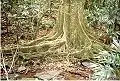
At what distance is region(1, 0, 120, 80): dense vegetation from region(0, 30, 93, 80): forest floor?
0.07 metres

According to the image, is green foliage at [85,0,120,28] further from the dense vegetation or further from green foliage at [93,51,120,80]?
green foliage at [93,51,120,80]

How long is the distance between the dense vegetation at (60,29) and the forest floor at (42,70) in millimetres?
73

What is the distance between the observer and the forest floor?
3362 mm

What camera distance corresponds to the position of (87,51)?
3.70 m

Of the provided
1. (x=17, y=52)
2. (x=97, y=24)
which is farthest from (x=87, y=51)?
(x=17, y=52)

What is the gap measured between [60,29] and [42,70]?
0.66m

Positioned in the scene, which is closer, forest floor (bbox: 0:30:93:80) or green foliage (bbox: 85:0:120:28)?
forest floor (bbox: 0:30:93:80)

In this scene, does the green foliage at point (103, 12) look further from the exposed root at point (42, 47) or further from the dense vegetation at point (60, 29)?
the exposed root at point (42, 47)

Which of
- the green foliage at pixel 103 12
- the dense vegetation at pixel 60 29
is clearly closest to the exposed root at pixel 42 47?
the dense vegetation at pixel 60 29

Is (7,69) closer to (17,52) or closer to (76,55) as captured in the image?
(17,52)

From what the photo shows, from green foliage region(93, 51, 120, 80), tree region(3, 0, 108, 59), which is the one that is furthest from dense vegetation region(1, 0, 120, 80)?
green foliage region(93, 51, 120, 80)

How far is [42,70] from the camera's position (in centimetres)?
347

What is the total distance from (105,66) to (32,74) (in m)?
0.93

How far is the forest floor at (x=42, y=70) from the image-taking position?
11.0ft
